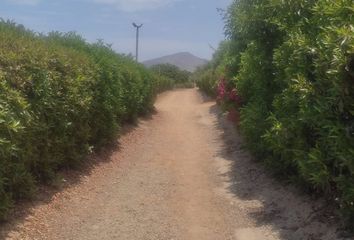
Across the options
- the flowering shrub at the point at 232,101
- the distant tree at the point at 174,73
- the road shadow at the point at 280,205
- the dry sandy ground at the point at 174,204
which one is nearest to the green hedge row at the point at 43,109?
the dry sandy ground at the point at 174,204

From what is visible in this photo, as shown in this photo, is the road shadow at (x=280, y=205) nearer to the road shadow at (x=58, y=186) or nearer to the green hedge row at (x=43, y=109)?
the road shadow at (x=58, y=186)

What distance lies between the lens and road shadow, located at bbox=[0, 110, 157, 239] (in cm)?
627

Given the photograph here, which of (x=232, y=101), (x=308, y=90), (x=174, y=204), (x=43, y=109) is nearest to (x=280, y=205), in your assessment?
(x=174, y=204)

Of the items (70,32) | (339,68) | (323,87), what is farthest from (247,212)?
(70,32)

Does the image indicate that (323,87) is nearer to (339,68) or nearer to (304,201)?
(339,68)

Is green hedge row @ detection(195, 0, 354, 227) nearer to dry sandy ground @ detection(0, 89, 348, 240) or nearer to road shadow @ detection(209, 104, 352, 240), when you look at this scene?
road shadow @ detection(209, 104, 352, 240)

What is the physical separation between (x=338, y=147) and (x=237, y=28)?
18.9ft

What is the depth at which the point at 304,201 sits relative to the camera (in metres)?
7.09

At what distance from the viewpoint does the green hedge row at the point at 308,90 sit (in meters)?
5.30

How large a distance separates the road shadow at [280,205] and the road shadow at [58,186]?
2.70 metres

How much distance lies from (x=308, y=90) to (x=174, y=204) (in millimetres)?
3012

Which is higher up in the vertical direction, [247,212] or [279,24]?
[279,24]

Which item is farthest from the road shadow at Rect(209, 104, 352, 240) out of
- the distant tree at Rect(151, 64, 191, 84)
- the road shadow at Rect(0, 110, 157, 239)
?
the distant tree at Rect(151, 64, 191, 84)

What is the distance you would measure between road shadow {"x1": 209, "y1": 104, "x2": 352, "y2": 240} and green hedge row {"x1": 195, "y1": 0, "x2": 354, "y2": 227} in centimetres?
23
